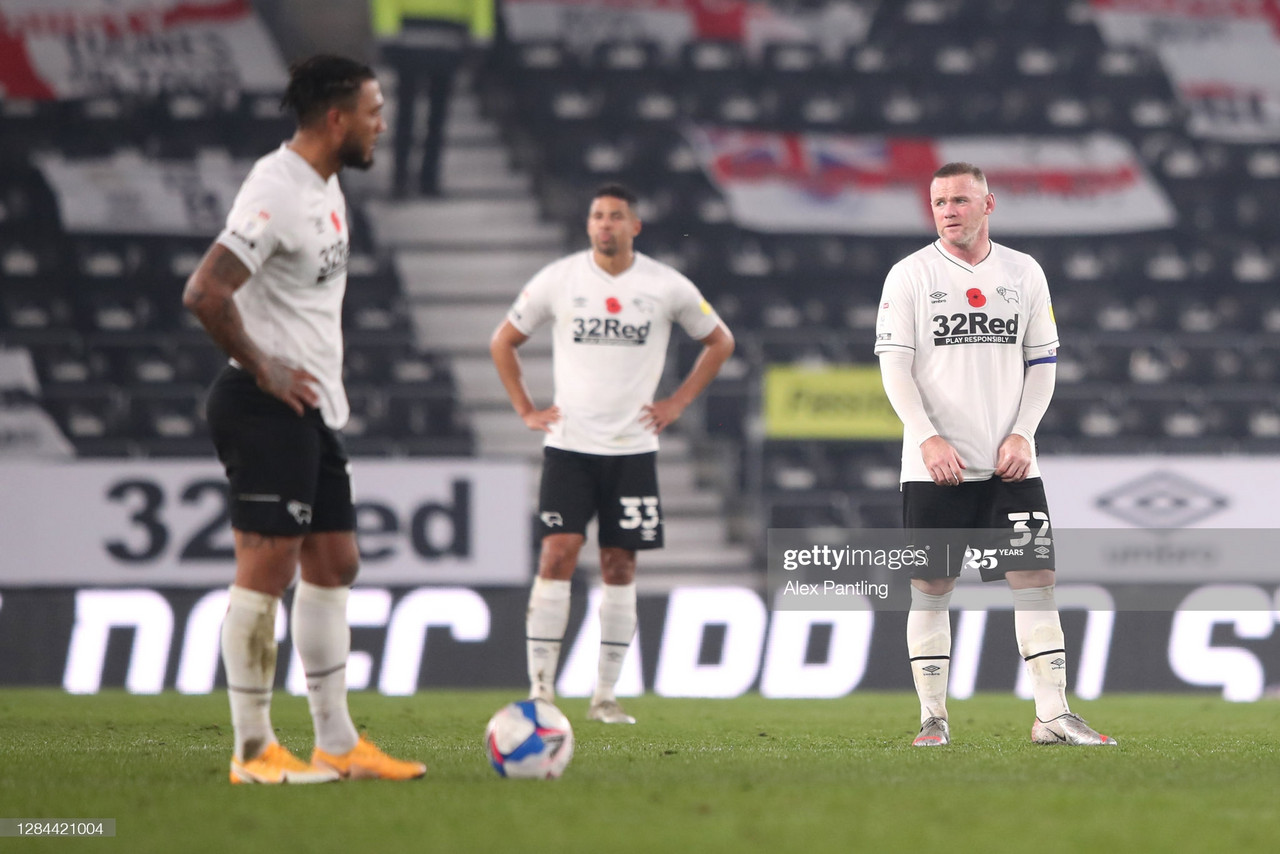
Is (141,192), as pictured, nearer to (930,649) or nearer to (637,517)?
(637,517)

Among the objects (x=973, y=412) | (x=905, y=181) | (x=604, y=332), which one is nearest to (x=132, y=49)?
(x=905, y=181)

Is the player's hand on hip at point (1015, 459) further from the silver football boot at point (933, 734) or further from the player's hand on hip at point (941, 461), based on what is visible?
the silver football boot at point (933, 734)

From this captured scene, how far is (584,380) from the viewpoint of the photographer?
21.5 feet

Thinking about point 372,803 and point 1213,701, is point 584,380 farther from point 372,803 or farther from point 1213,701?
point 1213,701

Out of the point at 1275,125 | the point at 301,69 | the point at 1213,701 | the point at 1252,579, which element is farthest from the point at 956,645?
the point at 1275,125

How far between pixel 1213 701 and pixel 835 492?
3.83 metres

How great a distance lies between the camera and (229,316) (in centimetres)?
396

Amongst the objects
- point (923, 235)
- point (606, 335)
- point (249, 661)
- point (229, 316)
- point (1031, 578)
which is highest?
point (923, 235)

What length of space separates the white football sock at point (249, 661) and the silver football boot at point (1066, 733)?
8.58 feet

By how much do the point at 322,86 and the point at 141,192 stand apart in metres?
10.4

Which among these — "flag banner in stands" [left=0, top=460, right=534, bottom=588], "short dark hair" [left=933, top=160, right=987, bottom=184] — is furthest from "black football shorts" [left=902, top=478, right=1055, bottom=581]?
"flag banner in stands" [left=0, top=460, right=534, bottom=588]

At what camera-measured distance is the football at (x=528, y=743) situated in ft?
13.9

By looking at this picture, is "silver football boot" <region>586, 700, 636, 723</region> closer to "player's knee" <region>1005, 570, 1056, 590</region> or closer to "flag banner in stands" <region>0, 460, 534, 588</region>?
"player's knee" <region>1005, 570, 1056, 590</region>

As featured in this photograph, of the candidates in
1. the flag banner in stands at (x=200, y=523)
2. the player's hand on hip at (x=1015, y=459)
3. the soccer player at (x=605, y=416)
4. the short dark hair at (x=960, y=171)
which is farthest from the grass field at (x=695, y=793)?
the flag banner in stands at (x=200, y=523)
